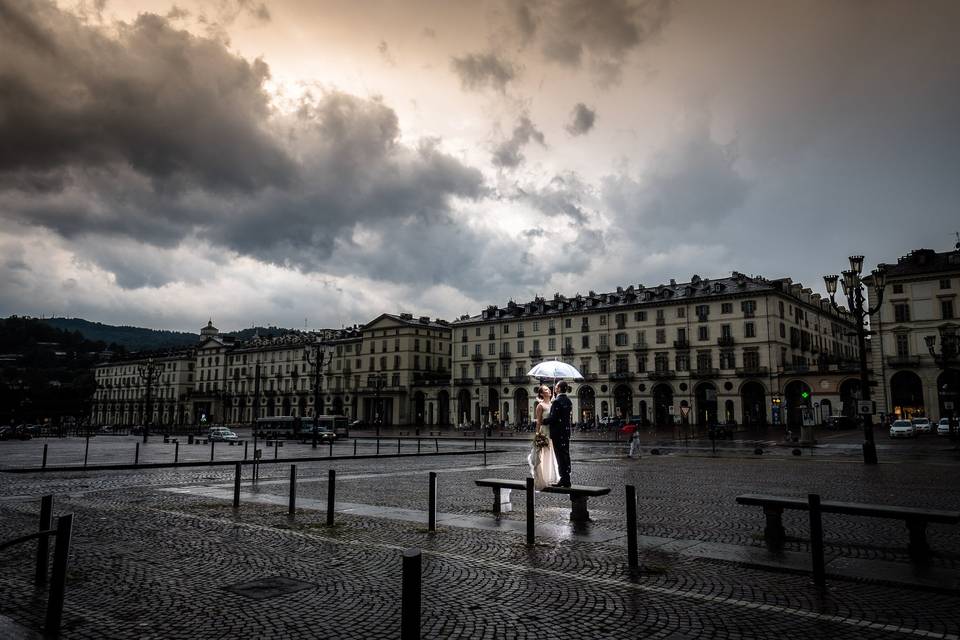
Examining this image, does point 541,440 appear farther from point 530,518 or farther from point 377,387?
point 377,387

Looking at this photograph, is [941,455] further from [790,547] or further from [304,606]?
[304,606]

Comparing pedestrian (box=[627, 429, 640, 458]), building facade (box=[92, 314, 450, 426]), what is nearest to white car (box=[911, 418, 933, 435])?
pedestrian (box=[627, 429, 640, 458])

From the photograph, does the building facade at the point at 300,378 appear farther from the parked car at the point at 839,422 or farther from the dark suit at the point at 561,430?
the dark suit at the point at 561,430

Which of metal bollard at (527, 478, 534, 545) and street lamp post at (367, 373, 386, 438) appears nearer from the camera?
metal bollard at (527, 478, 534, 545)

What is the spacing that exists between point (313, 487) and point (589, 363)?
63.3m

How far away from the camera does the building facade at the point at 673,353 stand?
209 ft

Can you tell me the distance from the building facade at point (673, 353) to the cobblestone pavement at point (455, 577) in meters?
52.9

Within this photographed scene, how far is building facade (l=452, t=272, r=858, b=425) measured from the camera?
63719 mm

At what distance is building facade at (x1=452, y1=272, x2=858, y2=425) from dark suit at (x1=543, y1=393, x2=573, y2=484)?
51777 millimetres

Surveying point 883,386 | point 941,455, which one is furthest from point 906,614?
point 883,386

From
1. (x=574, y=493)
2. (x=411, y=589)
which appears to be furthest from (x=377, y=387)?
(x=411, y=589)

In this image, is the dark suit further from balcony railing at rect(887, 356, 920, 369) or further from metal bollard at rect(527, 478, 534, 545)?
balcony railing at rect(887, 356, 920, 369)

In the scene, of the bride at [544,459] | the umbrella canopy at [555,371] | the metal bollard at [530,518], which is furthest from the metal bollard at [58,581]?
the umbrella canopy at [555,371]

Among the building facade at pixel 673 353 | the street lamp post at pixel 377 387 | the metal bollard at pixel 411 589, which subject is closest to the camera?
the metal bollard at pixel 411 589
